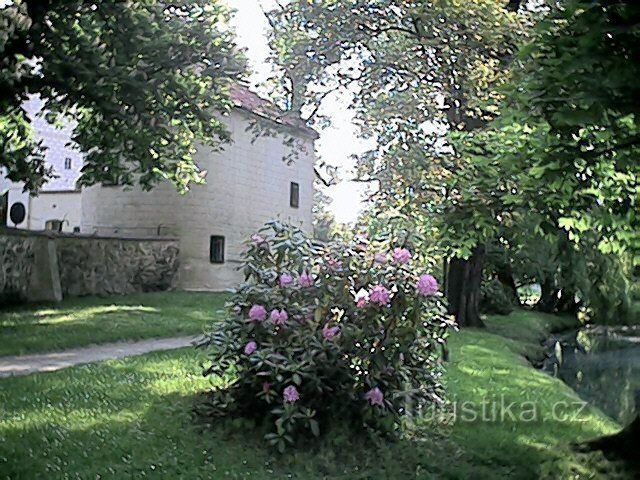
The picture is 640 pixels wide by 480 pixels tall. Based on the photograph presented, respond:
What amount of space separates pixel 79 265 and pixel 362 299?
12363 mm

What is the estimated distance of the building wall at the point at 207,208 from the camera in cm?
2052

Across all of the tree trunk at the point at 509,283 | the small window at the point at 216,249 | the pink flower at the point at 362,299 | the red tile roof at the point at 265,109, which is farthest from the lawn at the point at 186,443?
the tree trunk at the point at 509,283

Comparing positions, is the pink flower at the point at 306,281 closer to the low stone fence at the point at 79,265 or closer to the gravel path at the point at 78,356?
the gravel path at the point at 78,356

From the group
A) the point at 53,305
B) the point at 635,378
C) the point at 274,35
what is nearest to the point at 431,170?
the point at 274,35

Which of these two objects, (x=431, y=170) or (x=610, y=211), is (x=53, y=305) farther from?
(x=610, y=211)

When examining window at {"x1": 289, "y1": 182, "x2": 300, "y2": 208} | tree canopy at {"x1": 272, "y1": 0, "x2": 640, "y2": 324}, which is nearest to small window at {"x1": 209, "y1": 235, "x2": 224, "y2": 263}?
window at {"x1": 289, "y1": 182, "x2": 300, "y2": 208}

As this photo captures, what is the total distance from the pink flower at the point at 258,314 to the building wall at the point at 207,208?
572 inches

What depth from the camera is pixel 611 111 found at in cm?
399

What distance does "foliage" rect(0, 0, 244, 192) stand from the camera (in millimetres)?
9008

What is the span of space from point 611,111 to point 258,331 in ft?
10.2

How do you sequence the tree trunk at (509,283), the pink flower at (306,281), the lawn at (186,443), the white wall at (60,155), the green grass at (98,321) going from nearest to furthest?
the lawn at (186,443) → the pink flower at (306,281) → the green grass at (98,321) → the tree trunk at (509,283) → the white wall at (60,155)

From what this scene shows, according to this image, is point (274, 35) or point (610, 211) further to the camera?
point (274, 35)

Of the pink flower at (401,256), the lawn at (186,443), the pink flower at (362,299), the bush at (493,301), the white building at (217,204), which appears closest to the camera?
the lawn at (186,443)

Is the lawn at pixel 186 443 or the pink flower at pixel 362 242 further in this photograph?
the pink flower at pixel 362 242
